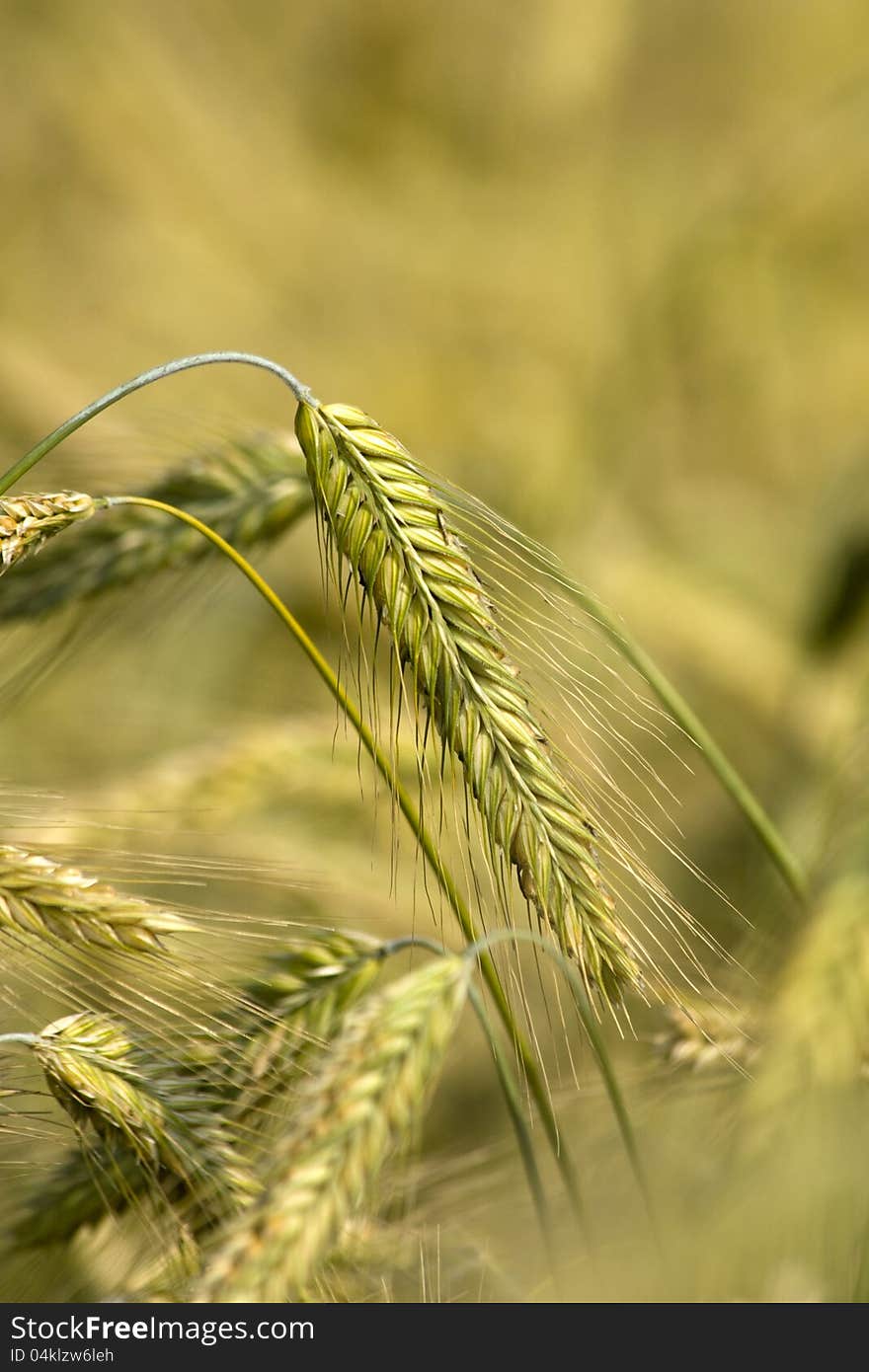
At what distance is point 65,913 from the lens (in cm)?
49

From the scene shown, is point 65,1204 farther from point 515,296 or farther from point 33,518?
point 515,296

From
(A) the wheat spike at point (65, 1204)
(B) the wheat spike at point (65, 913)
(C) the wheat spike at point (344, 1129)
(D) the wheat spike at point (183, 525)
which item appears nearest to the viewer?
(C) the wheat spike at point (344, 1129)

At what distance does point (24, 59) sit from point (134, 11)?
0.80 feet

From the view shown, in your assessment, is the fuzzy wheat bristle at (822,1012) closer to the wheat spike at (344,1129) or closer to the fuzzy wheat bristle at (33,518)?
the wheat spike at (344,1129)

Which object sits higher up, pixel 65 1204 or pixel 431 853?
pixel 431 853

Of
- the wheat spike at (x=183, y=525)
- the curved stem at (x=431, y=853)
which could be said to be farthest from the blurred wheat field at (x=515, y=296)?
the curved stem at (x=431, y=853)

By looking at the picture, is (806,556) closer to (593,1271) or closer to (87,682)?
(87,682)

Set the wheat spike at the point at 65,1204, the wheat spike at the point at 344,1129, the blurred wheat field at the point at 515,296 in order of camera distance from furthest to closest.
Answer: the blurred wheat field at the point at 515,296 < the wheat spike at the point at 65,1204 < the wheat spike at the point at 344,1129

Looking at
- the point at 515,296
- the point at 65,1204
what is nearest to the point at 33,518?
the point at 65,1204

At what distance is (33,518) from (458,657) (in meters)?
0.21

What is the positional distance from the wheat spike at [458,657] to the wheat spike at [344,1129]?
73 mm

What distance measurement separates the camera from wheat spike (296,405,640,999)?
0.46 metres

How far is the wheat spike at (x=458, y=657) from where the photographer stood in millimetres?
463
